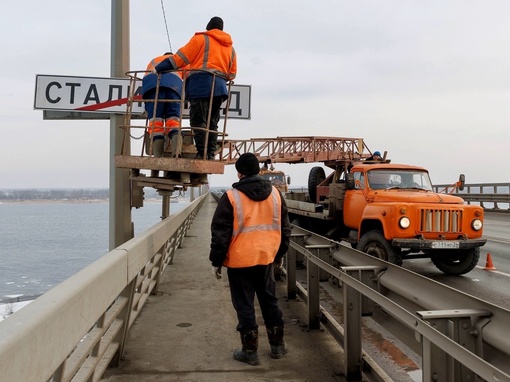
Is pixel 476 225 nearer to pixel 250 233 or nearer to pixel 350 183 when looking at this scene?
pixel 350 183

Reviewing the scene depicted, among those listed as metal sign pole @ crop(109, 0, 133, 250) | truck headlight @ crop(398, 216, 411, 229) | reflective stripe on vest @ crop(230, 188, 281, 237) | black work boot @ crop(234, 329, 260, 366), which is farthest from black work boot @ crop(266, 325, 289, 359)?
truck headlight @ crop(398, 216, 411, 229)

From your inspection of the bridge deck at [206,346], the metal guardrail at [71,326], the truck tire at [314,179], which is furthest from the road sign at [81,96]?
the truck tire at [314,179]

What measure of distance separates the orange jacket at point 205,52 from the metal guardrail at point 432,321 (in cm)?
254

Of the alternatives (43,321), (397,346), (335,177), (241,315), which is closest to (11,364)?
(43,321)

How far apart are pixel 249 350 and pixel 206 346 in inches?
24.3

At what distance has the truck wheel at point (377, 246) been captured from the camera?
26.8 feet

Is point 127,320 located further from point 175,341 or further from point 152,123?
point 152,123

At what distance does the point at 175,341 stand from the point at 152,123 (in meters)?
2.49

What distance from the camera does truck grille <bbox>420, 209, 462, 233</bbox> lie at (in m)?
8.32

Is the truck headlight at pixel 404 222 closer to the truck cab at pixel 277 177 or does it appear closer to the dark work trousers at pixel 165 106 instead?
the dark work trousers at pixel 165 106

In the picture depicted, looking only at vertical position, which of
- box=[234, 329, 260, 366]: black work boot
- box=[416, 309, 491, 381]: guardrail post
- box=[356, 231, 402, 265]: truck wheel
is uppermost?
box=[416, 309, 491, 381]: guardrail post

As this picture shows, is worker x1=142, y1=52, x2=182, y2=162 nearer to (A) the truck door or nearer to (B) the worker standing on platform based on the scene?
(B) the worker standing on platform

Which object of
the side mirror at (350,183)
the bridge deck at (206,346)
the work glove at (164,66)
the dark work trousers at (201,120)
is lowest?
the bridge deck at (206,346)

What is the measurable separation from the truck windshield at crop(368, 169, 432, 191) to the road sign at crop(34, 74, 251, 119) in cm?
571
